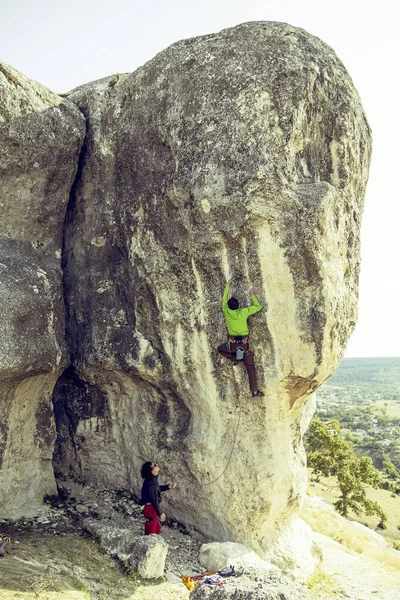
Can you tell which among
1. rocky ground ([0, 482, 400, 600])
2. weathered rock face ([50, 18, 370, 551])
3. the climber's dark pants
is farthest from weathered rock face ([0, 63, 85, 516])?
the climber's dark pants

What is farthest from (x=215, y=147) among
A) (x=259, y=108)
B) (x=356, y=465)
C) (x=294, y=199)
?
(x=356, y=465)

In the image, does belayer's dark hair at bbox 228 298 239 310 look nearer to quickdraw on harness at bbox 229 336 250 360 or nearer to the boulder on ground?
quickdraw on harness at bbox 229 336 250 360

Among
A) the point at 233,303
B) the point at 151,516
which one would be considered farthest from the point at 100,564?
the point at 233,303

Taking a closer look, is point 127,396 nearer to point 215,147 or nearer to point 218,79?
point 215,147

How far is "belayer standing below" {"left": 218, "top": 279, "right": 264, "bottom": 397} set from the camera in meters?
9.48

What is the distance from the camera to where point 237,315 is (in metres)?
A: 9.50

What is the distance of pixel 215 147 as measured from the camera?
945 centimetres

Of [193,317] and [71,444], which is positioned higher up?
[193,317]

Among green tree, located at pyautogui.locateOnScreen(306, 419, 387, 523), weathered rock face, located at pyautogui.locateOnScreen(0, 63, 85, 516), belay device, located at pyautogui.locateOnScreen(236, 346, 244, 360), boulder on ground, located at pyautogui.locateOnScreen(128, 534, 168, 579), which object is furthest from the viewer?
green tree, located at pyautogui.locateOnScreen(306, 419, 387, 523)

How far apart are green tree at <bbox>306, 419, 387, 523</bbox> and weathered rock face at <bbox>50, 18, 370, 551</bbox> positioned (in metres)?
10.4

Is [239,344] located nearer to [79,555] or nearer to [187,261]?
[187,261]

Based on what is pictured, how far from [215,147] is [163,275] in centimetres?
259

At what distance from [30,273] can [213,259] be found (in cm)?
359

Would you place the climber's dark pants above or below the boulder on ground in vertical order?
above
